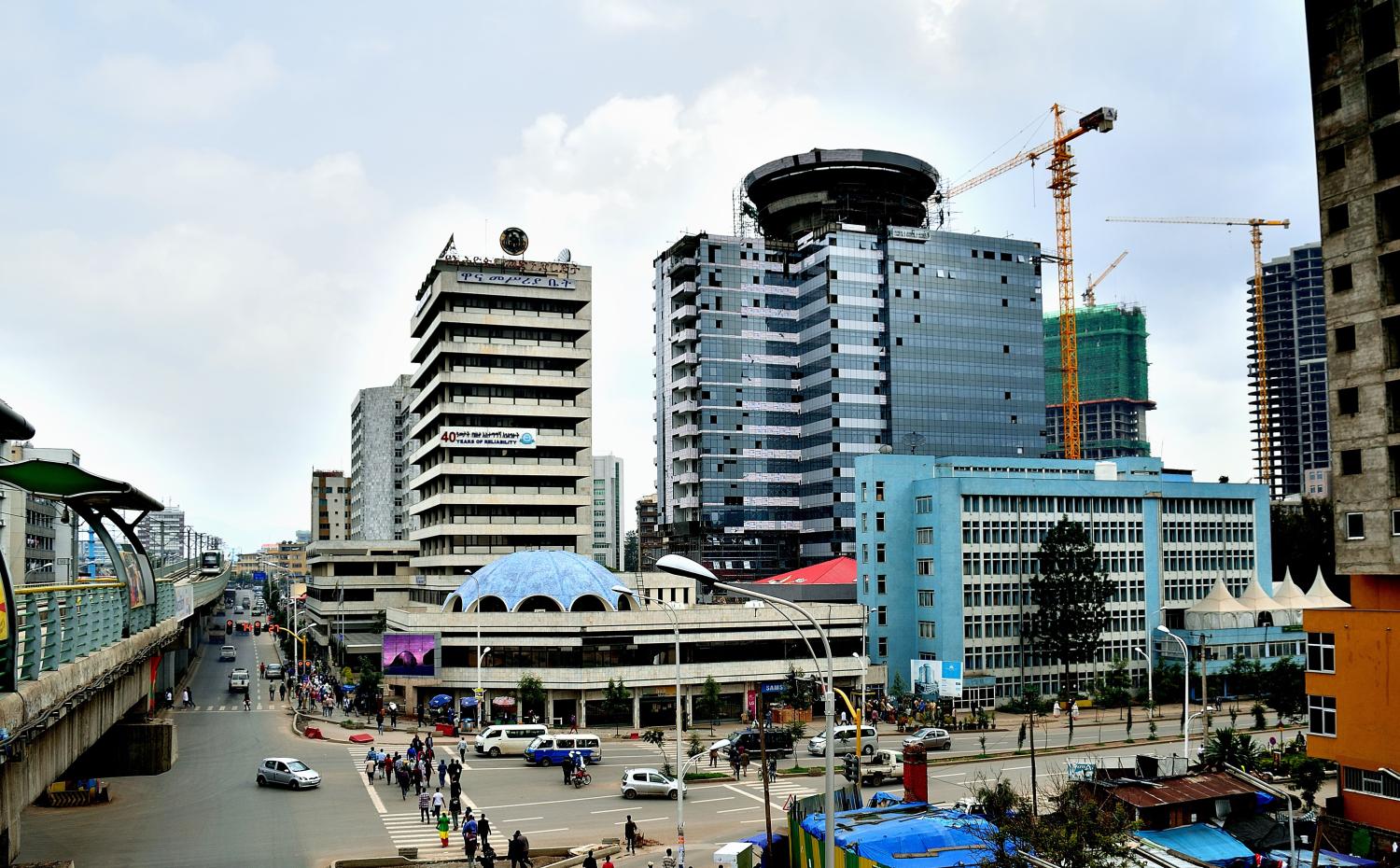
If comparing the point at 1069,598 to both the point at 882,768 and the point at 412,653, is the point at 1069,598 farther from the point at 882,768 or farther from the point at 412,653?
the point at 412,653

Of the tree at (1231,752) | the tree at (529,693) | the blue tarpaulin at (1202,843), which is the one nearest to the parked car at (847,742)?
the tree at (1231,752)

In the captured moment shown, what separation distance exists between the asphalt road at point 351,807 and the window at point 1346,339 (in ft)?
78.0

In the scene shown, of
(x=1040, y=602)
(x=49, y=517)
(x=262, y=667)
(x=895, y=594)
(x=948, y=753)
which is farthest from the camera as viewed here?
(x=49, y=517)

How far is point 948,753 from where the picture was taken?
6706 centimetres

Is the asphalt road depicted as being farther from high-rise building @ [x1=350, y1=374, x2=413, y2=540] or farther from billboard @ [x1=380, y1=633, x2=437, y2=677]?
high-rise building @ [x1=350, y1=374, x2=413, y2=540]

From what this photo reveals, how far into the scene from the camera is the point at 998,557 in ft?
300

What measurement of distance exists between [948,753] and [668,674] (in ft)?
71.1

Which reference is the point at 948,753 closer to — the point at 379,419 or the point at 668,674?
the point at 668,674

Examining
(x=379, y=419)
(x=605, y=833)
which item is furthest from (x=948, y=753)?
(x=379, y=419)

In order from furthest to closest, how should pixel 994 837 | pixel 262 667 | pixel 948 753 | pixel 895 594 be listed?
pixel 262 667 < pixel 895 594 < pixel 948 753 < pixel 994 837

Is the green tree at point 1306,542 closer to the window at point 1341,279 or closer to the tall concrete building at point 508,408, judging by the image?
the tall concrete building at point 508,408

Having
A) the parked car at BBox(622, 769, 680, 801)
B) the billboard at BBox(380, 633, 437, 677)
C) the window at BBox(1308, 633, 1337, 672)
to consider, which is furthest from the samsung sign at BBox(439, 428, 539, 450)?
the window at BBox(1308, 633, 1337, 672)

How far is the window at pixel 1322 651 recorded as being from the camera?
1820 inches

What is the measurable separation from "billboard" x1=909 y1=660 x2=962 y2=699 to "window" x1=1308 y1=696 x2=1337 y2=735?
39.0 metres
